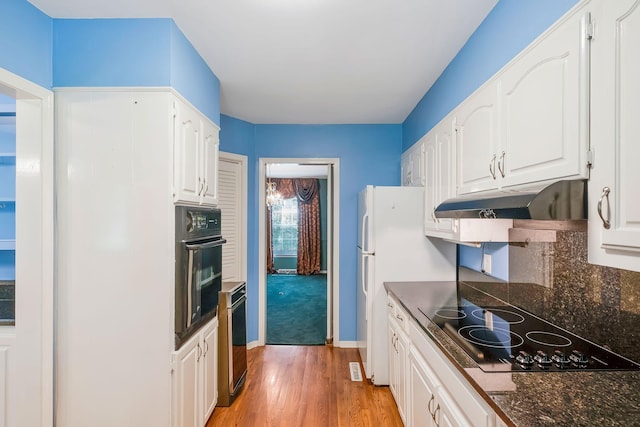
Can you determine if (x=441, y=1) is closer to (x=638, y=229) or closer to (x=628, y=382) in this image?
(x=638, y=229)

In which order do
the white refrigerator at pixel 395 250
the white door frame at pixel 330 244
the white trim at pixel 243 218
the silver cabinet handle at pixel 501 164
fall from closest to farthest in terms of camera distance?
the silver cabinet handle at pixel 501 164, the white refrigerator at pixel 395 250, the white trim at pixel 243 218, the white door frame at pixel 330 244

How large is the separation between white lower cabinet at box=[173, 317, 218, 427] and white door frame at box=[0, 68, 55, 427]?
0.65m

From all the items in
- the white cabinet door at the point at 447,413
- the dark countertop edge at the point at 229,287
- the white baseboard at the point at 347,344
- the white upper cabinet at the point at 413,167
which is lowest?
the white baseboard at the point at 347,344

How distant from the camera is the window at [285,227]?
8.50 m

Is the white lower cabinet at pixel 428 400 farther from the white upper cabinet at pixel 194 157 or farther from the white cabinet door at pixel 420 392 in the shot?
the white upper cabinet at pixel 194 157

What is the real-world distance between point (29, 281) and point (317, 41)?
2.06 meters

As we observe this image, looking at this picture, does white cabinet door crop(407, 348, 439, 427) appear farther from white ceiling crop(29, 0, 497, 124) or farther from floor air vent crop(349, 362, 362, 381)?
white ceiling crop(29, 0, 497, 124)

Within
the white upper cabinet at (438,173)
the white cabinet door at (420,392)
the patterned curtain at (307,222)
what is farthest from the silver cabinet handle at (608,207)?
the patterned curtain at (307,222)

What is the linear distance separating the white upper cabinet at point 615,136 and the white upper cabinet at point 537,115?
50 millimetres

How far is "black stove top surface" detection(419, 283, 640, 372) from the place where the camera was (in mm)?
1270

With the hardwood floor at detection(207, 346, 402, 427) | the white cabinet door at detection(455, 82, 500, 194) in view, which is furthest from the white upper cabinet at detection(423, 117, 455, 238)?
the hardwood floor at detection(207, 346, 402, 427)

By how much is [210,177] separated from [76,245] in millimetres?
896

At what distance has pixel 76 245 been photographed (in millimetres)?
1752

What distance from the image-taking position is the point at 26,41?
5.36ft
